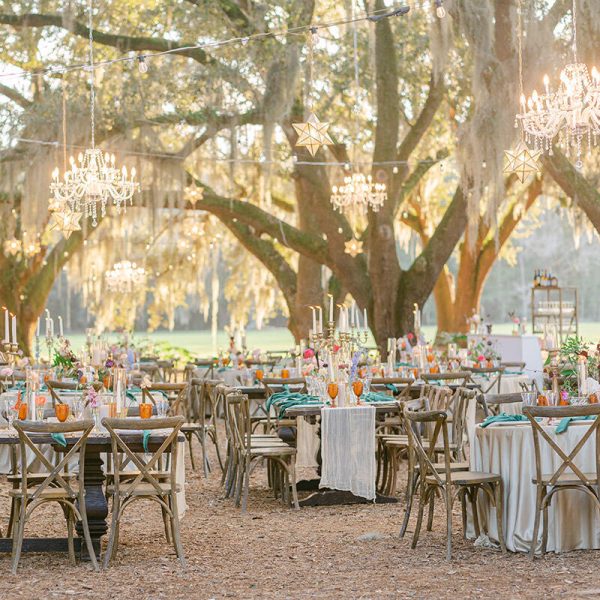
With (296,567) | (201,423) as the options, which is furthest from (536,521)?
(201,423)

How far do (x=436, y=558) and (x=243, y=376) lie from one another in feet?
24.3

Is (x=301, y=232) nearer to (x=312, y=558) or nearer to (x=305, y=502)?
(x=305, y=502)

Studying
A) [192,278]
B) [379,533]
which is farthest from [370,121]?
[379,533]

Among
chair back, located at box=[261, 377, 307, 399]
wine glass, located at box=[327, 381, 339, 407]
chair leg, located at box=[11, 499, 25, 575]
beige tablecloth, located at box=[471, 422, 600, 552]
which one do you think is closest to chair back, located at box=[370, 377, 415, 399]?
chair back, located at box=[261, 377, 307, 399]

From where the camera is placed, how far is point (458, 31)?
590 inches

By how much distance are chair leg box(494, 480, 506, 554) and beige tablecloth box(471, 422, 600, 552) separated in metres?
0.03

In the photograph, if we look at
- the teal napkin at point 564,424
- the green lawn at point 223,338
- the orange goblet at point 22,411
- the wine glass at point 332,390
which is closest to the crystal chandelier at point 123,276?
the wine glass at point 332,390

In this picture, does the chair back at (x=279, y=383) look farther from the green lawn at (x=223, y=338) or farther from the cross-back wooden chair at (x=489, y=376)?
the green lawn at (x=223, y=338)

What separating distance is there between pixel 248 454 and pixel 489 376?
4208 mm

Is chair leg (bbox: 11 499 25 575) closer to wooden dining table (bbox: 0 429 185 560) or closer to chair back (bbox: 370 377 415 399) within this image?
wooden dining table (bbox: 0 429 185 560)

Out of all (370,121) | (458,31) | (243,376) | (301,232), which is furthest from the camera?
(370,121)

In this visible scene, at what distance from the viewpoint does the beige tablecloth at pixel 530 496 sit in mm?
6422

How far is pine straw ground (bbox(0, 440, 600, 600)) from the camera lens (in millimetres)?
5621

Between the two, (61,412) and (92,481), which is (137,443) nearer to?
(92,481)
